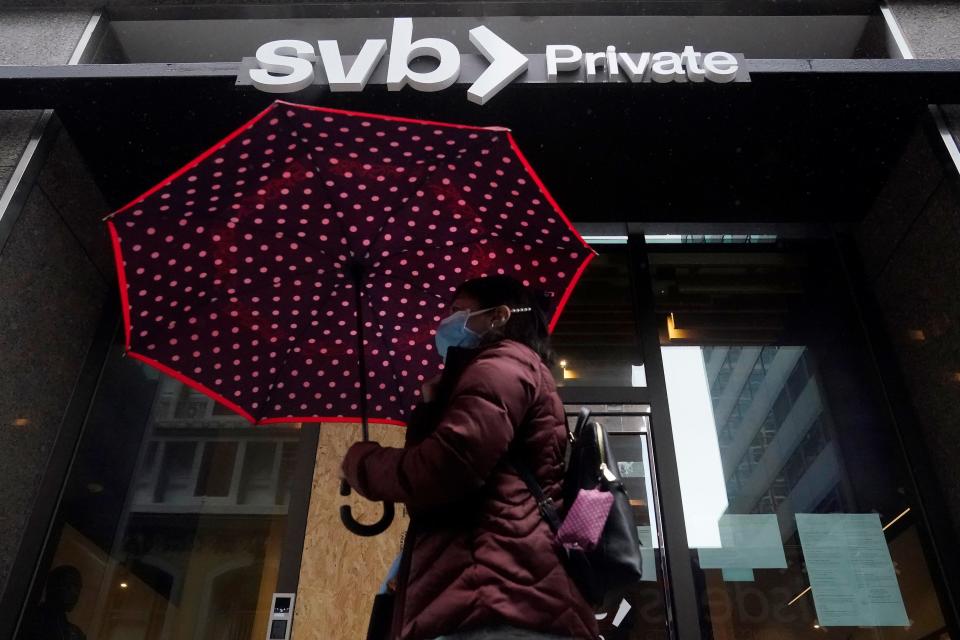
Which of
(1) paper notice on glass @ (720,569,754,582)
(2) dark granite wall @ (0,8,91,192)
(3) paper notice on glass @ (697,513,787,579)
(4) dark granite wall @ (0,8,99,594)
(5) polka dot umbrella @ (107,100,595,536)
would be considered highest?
(2) dark granite wall @ (0,8,91,192)

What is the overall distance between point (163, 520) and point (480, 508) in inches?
118

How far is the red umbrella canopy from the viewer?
97.3 inches

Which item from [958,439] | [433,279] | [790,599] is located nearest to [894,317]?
[958,439]

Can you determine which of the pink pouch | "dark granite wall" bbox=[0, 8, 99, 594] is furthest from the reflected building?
"dark granite wall" bbox=[0, 8, 99, 594]

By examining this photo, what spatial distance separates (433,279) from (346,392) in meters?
0.54

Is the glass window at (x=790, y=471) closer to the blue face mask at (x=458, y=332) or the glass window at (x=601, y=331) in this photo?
the glass window at (x=601, y=331)

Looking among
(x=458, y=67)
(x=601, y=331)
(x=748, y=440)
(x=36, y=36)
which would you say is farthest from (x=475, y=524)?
(x=36, y=36)

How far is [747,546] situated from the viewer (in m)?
4.01

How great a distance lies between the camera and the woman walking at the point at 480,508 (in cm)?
173

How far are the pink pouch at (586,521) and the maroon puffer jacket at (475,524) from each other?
0.05 metres

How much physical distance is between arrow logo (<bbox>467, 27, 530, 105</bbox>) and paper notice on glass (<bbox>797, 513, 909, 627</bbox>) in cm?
275

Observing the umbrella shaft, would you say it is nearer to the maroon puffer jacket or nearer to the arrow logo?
the maroon puffer jacket

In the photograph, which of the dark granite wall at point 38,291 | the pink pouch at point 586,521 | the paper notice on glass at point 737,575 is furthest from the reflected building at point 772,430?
the dark granite wall at point 38,291

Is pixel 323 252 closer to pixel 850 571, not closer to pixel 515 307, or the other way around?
pixel 515 307
